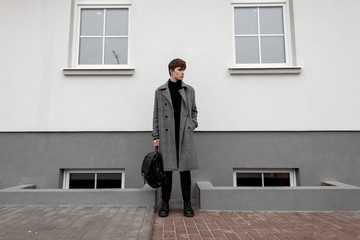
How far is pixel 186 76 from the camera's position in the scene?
3922 millimetres

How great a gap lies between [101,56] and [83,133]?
4.63ft

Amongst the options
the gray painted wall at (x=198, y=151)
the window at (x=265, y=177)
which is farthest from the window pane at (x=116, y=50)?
the window at (x=265, y=177)

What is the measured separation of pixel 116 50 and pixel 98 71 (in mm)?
560

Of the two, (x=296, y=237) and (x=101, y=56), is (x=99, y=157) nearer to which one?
(x=101, y=56)

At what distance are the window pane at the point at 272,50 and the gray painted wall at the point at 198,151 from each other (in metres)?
1.33

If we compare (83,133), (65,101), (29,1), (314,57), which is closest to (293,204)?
(314,57)

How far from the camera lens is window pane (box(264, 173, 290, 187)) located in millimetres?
3930

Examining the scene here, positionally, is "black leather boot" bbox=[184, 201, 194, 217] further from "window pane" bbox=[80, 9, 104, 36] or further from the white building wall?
"window pane" bbox=[80, 9, 104, 36]

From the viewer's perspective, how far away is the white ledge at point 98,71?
3842 mm

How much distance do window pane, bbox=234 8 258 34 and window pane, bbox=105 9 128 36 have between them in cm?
201

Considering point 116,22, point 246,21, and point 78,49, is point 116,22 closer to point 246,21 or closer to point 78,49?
point 78,49

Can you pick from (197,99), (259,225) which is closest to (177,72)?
(197,99)

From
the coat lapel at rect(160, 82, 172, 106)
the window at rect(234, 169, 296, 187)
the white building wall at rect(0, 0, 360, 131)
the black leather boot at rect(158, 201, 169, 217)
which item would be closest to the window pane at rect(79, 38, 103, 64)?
the white building wall at rect(0, 0, 360, 131)

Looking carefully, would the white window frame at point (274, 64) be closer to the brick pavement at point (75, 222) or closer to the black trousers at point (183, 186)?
the black trousers at point (183, 186)
